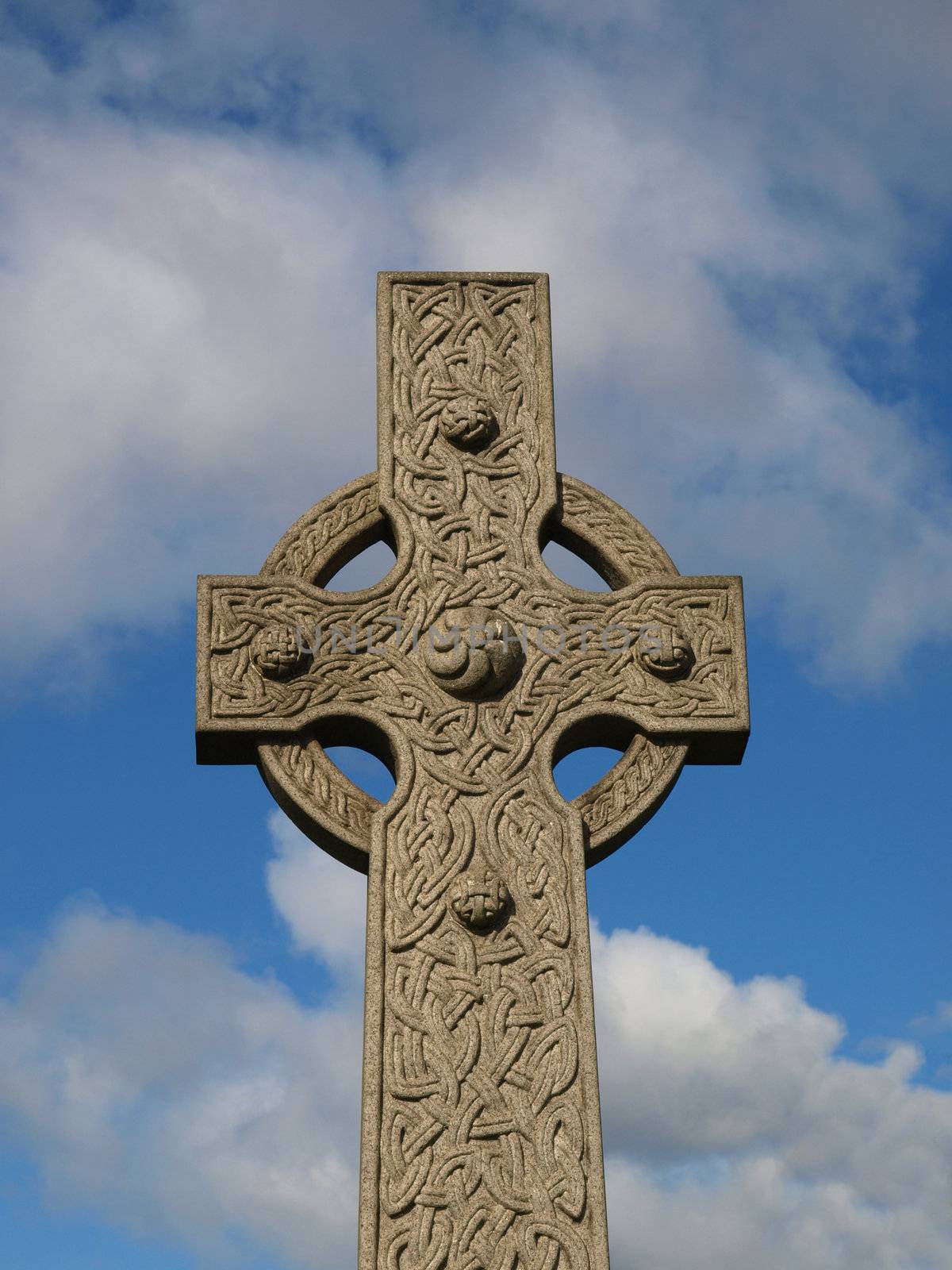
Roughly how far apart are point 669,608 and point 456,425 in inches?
40.1

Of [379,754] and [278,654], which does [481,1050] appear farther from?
[278,654]

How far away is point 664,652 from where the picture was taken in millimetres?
6703

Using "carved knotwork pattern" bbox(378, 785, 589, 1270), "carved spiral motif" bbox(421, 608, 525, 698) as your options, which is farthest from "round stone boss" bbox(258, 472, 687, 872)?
"carved spiral motif" bbox(421, 608, 525, 698)

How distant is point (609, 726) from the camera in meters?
6.68

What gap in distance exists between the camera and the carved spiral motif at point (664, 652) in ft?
22.0

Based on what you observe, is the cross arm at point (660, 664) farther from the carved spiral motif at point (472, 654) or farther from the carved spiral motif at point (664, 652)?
the carved spiral motif at point (472, 654)

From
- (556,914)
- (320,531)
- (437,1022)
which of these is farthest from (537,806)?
(320,531)

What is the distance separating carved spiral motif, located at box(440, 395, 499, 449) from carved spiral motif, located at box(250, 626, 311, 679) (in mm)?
960

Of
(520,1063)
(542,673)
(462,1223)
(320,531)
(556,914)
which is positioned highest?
(320,531)

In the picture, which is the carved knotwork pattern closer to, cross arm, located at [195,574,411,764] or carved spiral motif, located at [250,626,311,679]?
cross arm, located at [195,574,411,764]

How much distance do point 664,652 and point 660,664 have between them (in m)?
0.04

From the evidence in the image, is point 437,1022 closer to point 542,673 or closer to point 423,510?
point 542,673

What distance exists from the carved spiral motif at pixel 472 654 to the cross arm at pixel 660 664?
0.15 metres

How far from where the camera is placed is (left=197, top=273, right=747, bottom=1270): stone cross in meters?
5.86
